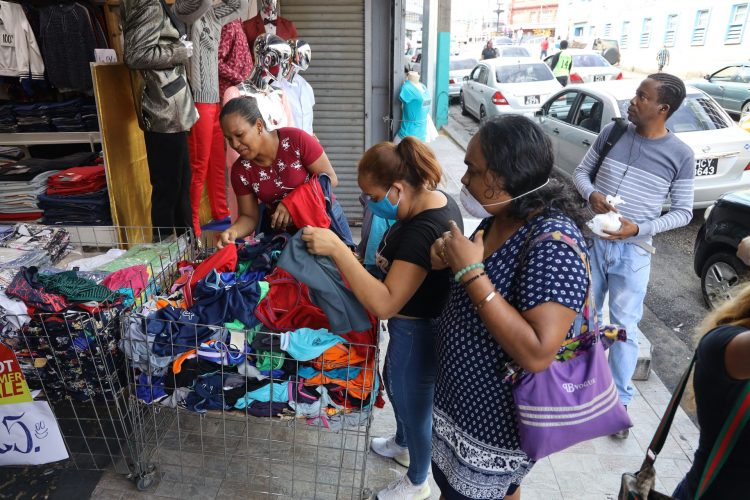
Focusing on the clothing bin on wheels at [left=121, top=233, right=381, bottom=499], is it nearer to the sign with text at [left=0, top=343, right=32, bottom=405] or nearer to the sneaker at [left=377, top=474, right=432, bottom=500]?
the sign with text at [left=0, top=343, right=32, bottom=405]

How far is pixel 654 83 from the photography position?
276 centimetres

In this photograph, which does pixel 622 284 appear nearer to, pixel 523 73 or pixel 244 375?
pixel 244 375

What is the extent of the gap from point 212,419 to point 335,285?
1.65 m

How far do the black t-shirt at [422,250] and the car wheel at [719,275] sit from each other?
342cm

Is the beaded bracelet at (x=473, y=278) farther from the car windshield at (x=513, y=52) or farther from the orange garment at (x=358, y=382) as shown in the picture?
the car windshield at (x=513, y=52)

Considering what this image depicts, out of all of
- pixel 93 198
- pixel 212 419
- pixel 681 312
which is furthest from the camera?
pixel 681 312

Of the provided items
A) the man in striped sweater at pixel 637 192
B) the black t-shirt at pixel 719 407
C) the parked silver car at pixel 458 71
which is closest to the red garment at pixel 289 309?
the black t-shirt at pixel 719 407

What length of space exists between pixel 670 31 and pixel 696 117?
24856mm

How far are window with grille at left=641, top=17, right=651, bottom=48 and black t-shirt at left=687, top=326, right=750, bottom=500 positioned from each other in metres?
32.7

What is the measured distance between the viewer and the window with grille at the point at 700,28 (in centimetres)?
2395

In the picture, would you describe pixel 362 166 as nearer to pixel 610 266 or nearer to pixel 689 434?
pixel 610 266

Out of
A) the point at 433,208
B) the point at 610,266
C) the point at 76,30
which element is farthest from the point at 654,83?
the point at 76,30

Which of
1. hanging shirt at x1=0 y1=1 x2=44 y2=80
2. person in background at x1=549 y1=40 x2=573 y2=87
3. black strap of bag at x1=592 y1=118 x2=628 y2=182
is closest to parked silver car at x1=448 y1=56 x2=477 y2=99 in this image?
person in background at x1=549 y1=40 x2=573 y2=87

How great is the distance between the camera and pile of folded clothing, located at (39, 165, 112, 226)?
12.5 ft
